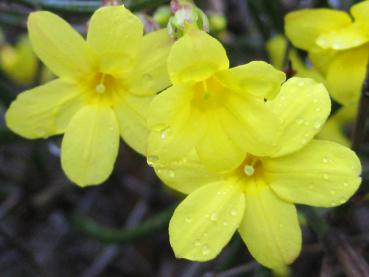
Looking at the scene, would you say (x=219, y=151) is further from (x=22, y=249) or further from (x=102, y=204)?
(x=102, y=204)

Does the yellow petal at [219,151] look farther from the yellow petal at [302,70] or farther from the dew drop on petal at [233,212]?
the yellow petal at [302,70]

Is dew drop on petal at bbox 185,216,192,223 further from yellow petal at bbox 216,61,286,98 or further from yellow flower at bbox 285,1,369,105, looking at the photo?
yellow flower at bbox 285,1,369,105

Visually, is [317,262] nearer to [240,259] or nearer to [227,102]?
[240,259]

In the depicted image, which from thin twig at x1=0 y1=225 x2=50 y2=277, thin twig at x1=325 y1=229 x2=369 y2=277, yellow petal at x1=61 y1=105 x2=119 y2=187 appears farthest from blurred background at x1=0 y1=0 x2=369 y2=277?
yellow petal at x1=61 y1=105 x2=119 y2=187

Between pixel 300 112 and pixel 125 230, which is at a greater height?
pixel 300 112

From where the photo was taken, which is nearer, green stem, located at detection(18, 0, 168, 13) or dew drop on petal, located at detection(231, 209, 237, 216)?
dew drop on petal, located at detection(231, 209, 237, 216)

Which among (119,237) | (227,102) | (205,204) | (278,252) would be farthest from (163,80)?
(119,237)

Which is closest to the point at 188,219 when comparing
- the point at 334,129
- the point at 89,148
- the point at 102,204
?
the point at 89,148
